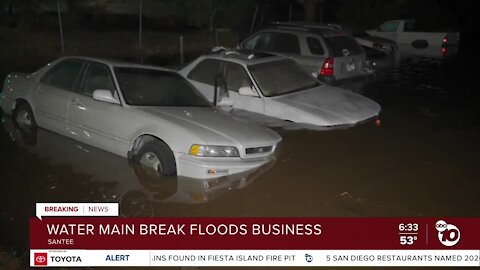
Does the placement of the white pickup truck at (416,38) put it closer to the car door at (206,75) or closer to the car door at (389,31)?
the car door at (389,31)

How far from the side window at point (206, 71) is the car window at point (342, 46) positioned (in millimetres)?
3933

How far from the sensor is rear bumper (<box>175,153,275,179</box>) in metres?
6.86

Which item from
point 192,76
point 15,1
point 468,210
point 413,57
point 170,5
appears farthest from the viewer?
point 170,5

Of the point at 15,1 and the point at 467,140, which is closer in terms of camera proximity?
the point at 467,140

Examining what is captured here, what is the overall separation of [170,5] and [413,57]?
2302 centimetres

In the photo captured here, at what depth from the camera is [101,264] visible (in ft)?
15.7

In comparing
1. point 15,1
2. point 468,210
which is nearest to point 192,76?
point 468,210

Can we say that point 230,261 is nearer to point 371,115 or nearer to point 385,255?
point 385,255

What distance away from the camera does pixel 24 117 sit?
9.28m

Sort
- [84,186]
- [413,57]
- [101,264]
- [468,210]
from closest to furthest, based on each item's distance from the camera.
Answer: [101,264]
[468,210]
[84,186]
[413,57]

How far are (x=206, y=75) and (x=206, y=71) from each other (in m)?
0.08

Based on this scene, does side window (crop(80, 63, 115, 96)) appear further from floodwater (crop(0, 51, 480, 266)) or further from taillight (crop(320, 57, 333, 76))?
taillight (crop(320, 57, 333, 76))

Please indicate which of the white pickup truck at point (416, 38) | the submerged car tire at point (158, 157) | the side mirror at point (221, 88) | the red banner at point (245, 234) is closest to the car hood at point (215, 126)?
the submerged car tire at point (158, 157)

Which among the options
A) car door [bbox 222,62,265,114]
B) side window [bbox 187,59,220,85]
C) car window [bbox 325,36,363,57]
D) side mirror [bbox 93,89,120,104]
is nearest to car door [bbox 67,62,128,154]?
side mirror [bbox 93,89,120,104]
